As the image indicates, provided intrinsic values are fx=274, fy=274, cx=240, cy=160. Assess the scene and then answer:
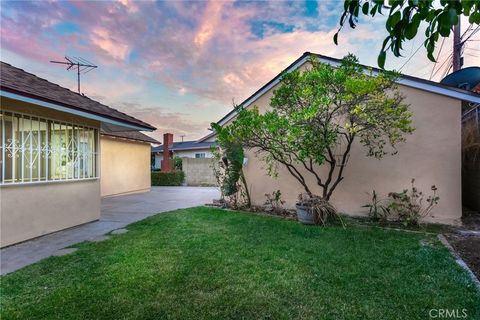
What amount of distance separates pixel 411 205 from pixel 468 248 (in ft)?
7.35

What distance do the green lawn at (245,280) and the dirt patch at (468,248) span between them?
0.31 metres

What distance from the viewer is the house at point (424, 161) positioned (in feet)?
25.6

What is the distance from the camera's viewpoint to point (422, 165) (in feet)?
26.7

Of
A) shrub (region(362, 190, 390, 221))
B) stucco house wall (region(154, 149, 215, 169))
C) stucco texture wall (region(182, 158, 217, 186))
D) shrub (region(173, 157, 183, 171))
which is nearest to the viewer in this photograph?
shrub (region(362, 190, 390, 221))

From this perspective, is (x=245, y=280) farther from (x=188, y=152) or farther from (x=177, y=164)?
(x=188, y=152)

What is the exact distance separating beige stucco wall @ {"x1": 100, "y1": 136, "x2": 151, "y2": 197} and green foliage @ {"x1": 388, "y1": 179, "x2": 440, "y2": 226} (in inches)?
521

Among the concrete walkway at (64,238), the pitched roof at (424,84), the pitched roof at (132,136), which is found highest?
the pitched roof at (424,84)

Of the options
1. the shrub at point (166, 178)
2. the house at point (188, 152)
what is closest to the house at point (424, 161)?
the shrub at point (166, 178)

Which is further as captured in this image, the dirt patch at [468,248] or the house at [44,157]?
the house at [44,157]

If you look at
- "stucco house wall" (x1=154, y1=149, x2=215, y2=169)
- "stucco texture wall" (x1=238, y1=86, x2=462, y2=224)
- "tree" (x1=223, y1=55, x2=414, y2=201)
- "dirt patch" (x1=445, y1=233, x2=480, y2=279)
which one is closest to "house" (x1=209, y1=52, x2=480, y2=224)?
"stucco texture wall" (x1=238, y1=86, x2=462, y2=224)

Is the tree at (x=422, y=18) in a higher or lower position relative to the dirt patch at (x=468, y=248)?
higher

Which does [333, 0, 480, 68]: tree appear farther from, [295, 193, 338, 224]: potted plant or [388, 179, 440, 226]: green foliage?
Result: [388, 179, 440, 226]: green foliage

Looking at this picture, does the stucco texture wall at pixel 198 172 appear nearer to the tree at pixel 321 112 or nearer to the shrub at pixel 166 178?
the shrub at pixel 166 178

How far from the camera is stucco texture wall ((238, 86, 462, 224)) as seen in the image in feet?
25.7
